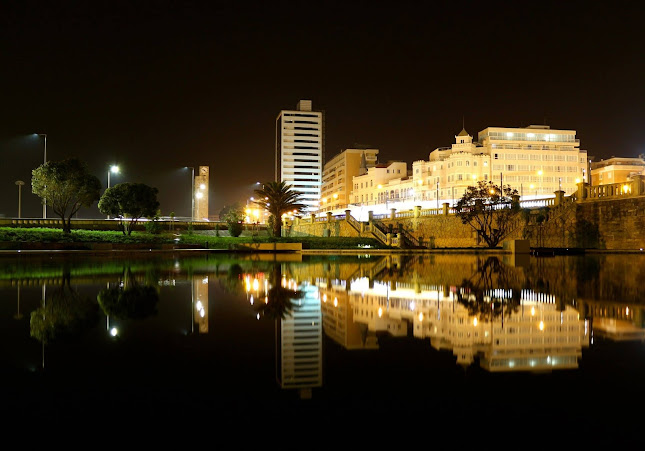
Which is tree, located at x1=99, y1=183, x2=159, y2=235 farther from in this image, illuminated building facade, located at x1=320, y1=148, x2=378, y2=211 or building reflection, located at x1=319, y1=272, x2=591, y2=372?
illuminated building facade, located at x1=320, y1=148, x2=378, y2=211

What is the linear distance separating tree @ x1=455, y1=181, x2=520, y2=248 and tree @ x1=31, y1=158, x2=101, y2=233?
26378 mm

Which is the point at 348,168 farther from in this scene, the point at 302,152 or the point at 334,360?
the point at 334,360

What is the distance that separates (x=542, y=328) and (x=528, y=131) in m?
83.2

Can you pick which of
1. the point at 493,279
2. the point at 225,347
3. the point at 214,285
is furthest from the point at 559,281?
the point at 225,347

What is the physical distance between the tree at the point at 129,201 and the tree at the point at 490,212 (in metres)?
25.5

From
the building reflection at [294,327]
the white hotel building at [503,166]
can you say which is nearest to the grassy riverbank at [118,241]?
the building reflection at [294,327]

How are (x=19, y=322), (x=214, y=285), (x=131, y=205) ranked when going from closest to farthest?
(x=19, y=322) → (x=214, y=285) → (x=131, y=205)

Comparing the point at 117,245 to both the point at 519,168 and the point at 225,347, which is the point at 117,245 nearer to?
the point at 225,347

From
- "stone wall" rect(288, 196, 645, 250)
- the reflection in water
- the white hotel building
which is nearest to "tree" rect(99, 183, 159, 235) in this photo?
"stone wall" rect(288, 196, 645, 250)

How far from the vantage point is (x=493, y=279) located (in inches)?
559

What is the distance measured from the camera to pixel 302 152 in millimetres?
137375

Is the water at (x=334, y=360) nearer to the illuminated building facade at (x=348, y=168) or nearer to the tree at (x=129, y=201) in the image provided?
the tree at (x=129, y=201)

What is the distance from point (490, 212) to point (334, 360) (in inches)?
1268

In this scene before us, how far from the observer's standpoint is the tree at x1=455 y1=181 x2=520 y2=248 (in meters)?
35.0
